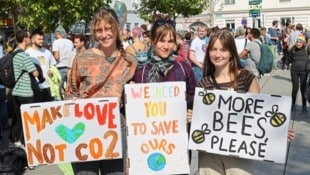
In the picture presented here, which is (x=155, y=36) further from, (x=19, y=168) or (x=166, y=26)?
(x=19, y=168)

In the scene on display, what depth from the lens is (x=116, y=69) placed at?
12.6 feet

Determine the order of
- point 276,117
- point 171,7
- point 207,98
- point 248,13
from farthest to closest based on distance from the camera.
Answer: point 248,13 → point 171,7 → point 207,98 → point 276,117

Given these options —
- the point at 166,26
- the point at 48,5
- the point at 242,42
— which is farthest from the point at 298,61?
the point at 48,5

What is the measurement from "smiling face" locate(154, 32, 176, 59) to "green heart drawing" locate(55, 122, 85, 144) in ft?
2.68

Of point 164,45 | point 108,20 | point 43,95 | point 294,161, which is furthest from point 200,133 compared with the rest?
point 43,95

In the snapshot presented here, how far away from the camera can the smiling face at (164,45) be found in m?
3.98

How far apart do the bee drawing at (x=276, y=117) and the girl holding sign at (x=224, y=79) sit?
216 millimetres

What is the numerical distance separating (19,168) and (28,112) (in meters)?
2.74

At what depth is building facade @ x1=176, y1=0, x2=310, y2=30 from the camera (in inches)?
2132

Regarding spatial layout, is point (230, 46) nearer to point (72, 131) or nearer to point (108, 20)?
point (108, 20)

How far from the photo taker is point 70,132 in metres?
3.82

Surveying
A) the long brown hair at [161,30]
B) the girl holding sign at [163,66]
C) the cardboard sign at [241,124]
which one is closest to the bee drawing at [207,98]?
the cardboard sign at [241,124]

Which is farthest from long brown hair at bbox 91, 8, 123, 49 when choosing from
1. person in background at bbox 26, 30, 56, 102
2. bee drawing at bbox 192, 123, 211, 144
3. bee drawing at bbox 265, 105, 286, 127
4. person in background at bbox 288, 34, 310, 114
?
person in background at bbox 288, 34, 310, 114

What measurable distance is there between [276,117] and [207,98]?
0.51 meters
